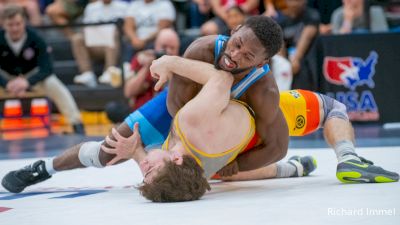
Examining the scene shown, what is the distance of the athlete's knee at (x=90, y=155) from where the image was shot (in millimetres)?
3980

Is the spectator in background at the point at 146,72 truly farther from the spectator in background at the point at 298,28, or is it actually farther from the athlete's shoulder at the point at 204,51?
the athlete's shoulder at the point at 204,51

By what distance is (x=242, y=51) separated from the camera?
3.39 metres

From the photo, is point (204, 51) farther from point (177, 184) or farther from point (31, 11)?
point (31, 11)

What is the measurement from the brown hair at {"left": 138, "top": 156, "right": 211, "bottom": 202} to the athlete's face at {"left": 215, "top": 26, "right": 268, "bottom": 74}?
0.48 meters

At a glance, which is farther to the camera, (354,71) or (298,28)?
(298,28)

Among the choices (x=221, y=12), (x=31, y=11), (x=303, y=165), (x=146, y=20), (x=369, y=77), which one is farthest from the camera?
(x=31, y=11)

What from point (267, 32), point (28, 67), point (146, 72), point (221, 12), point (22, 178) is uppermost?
point (267, 32)

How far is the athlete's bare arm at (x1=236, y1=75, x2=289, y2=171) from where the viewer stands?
3611 mm

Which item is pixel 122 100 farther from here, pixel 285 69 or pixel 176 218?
pixel 176 218

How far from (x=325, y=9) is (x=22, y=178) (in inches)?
208

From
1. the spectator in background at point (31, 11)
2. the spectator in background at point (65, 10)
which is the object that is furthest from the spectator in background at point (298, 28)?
the spectator in background at point (31, 11)

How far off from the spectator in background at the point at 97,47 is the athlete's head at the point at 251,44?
5.33 metres

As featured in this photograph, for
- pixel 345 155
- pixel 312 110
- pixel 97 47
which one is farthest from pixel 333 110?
pixel 97 47

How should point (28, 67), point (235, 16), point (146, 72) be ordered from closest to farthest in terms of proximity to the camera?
point (146, 72), point (235, 16), point (28, 67)
